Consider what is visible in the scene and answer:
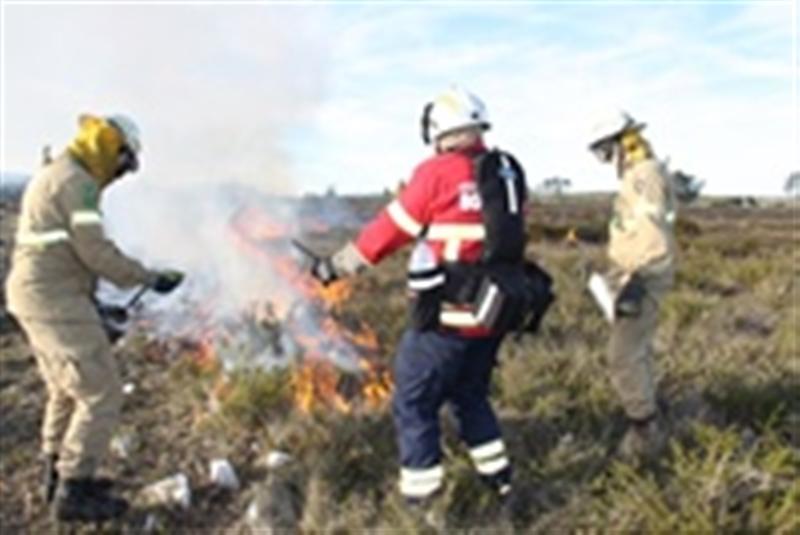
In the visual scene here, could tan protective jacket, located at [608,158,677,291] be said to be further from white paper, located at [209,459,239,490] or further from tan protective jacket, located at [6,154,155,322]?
tan protective jacket, located at [6,154,155,322]

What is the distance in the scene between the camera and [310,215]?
11.2 m

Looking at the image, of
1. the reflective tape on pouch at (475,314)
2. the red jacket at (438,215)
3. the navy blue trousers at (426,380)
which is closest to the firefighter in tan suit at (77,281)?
the red jacket at (438,215)

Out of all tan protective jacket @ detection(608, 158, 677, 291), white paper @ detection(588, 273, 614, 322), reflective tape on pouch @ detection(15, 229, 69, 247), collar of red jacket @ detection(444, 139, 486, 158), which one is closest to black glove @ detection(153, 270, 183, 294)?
reflective tape on pouch @ detection(15, 229, 69, 247)

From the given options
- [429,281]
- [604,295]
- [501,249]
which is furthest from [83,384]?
[604,295]

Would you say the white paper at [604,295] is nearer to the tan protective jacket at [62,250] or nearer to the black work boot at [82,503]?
the tan protective jacket at [62,250]

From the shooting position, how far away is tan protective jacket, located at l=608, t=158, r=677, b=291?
688 centimetres

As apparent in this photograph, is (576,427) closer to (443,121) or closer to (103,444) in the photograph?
(443,121)

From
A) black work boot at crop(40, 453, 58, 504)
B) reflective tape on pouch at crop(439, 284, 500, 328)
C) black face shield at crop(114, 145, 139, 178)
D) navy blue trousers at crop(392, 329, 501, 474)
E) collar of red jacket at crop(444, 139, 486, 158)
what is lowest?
black work boot at crop(40, 453, 58, 504)

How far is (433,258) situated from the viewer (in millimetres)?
5855

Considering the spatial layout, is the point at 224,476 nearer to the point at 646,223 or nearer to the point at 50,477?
the point at 50,477

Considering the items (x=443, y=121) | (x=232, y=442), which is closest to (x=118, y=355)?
(x=232, y=442)

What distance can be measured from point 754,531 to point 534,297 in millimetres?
1539

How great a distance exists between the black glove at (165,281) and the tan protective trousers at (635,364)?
2.62 meters

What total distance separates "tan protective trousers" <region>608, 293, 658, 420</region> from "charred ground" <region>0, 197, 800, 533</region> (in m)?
0.28
